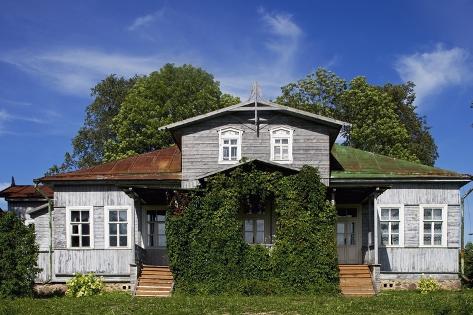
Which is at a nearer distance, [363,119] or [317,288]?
[317,288]

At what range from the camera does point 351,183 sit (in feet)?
92.5

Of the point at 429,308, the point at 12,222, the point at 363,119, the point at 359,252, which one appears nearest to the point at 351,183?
the point at 359,252

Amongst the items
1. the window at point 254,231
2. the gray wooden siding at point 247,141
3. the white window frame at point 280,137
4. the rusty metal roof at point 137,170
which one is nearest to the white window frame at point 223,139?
the gray wooden siding at point 247,141

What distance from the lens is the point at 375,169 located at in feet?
96.4

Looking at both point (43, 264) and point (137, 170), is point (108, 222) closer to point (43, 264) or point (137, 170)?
point (137, 170)

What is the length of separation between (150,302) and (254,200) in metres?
6.73

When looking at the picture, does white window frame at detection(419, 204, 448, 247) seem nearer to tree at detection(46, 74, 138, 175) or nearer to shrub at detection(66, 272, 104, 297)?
shrub at detection(66, 272, 104, 297)

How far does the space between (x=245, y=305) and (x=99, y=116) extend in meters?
35.7

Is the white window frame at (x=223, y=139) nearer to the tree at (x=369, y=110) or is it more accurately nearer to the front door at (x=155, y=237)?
the front door at (x=155, y=237)

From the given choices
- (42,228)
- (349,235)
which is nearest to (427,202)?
(349,235)

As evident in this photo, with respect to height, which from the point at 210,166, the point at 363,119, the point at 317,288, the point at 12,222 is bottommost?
the point at 317,288

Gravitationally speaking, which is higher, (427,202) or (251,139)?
(251,139)

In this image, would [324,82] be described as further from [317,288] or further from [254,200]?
[317,288]

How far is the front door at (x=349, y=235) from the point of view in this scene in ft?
93.6
